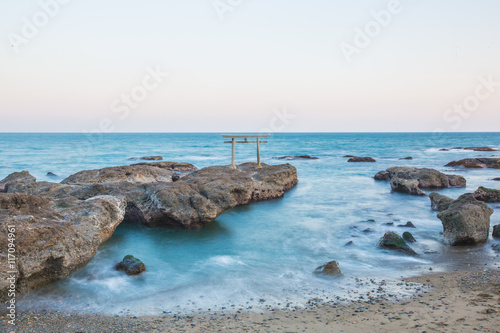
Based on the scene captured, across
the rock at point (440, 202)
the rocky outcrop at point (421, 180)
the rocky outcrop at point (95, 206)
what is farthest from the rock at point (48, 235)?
the rocky outcrop at point (421, 180)

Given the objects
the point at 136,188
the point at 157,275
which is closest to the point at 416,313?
the point at 157,275

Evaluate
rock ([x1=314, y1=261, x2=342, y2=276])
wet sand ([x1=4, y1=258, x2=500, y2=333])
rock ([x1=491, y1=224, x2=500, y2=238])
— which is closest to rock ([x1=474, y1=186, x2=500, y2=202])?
rock ([x1=491, y1=224, x2=500, y2=238])

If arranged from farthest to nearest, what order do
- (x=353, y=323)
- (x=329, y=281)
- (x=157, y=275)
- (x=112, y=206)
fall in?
(x=112, y=206) → (x=157, y=275) → (x=329, y=281) → (x=353, y=323)

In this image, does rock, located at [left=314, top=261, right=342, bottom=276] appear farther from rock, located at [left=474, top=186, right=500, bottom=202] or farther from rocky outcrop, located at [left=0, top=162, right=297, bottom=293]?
rock, located at [left=474, top=186, right=500, bottom=202]

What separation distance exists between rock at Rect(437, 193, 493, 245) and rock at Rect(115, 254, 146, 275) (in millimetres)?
8122

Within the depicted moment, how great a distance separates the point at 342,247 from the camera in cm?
983

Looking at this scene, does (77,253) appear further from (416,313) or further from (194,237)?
(416,313)

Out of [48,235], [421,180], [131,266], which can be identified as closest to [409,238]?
[131,266]

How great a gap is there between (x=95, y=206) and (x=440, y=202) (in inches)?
473

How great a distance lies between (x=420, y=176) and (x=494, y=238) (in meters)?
10.8

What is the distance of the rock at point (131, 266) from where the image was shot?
790cm

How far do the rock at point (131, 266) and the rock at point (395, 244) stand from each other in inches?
245

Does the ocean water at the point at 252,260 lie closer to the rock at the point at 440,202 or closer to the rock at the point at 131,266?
the rock at the point at 131,266

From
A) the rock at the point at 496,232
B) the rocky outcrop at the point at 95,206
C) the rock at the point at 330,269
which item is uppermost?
the rocky outcrop at the point at 95,206
